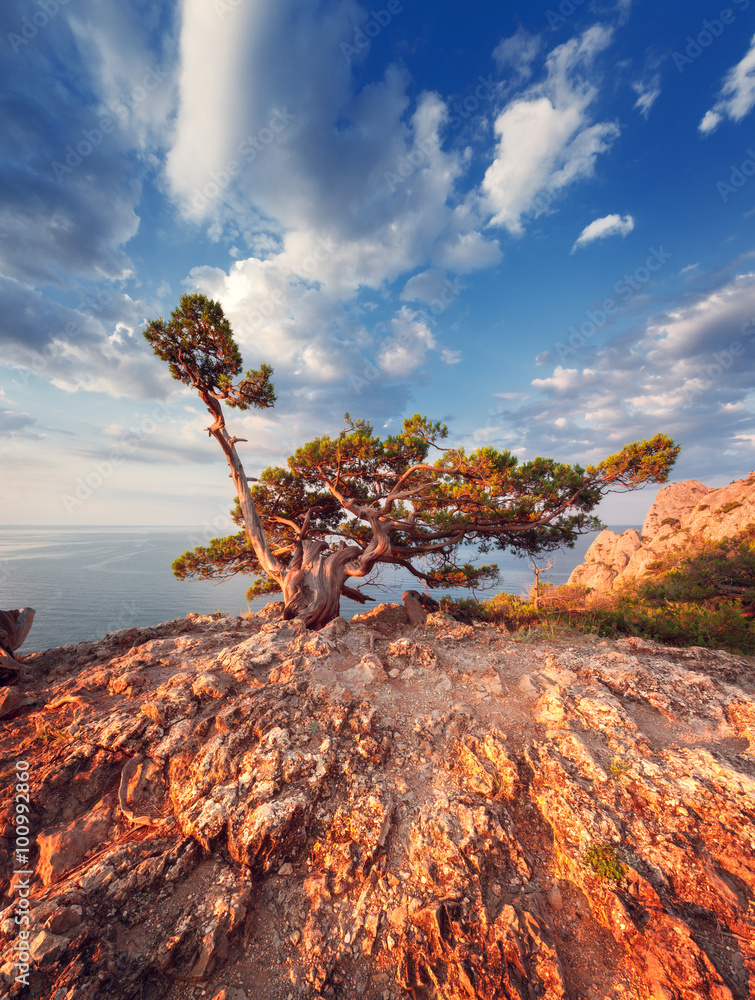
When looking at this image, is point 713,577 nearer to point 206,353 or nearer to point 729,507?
point 206,353

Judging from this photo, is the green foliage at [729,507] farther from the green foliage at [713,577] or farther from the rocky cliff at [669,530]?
the green foliage at [713,577]

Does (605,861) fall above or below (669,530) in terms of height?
below

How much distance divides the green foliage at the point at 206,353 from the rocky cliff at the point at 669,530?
22.7 meters

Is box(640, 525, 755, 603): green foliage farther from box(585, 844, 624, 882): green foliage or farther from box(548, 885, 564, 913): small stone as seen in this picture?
box(548, 885, 564, 913): small stone

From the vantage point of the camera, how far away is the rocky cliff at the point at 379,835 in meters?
2.82

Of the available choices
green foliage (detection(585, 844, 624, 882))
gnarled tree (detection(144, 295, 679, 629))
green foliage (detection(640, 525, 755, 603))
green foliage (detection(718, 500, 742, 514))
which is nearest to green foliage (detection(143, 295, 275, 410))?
gnarled tree (detection(144, 295, 679, 629))

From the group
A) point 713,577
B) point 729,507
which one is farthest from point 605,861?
point 729,507

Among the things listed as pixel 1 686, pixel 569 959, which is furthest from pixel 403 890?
pixel 1 686

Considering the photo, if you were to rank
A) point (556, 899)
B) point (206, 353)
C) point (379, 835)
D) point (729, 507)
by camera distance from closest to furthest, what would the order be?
point (556, 899), point (379, 835), point (206, 353), point (729, 507)

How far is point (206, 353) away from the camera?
922 cm

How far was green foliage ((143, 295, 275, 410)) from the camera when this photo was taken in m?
8.63

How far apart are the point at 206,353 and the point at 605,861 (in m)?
11.5

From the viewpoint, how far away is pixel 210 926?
2.97 m

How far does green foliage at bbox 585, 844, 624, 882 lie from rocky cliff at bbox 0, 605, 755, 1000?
17 millimetres
